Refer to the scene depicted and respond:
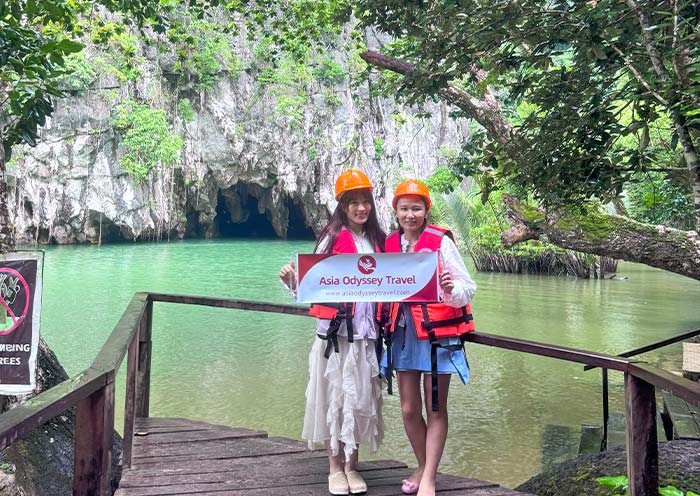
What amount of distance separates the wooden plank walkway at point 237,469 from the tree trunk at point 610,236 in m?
1.95

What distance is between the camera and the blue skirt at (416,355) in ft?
6.71

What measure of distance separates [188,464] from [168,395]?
394cm

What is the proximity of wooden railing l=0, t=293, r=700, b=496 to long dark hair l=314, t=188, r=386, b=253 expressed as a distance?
499mm

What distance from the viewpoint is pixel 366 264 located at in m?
2.09

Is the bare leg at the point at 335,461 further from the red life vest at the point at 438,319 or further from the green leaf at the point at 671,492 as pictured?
the green leaf at the point at 671,492

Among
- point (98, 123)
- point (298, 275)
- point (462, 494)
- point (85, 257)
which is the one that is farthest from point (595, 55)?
point (98, 123)

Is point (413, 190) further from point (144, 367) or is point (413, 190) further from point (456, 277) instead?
point (144, 367)

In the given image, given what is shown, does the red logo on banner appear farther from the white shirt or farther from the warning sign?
the warning sign

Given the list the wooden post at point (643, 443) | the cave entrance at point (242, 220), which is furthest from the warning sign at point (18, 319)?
the cave entrance at point (242, 220)

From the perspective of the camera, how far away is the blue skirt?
2045 millimetres

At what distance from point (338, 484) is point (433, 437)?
38 cm

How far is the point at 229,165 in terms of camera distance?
2588 centimetres

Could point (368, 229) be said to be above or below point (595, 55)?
below

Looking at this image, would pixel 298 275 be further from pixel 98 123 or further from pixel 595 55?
pixel 98 123
